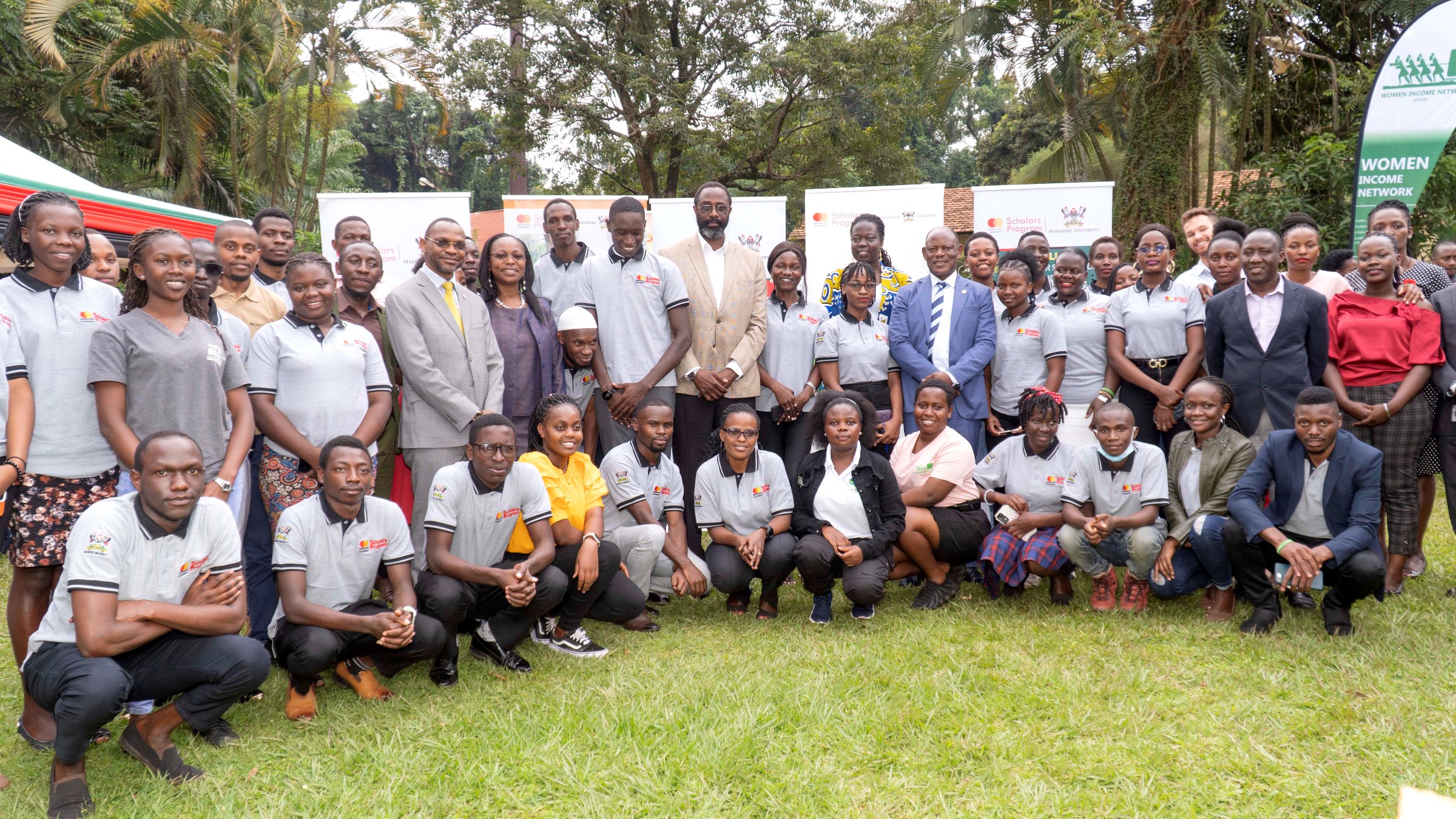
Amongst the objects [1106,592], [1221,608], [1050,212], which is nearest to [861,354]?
[1106,592]

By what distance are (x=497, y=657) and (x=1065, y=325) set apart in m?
3.70

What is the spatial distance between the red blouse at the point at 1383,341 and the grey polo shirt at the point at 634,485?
3627mm

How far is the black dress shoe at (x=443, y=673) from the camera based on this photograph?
4.25 m

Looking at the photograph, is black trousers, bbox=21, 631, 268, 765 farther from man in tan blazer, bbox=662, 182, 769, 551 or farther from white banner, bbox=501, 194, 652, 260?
white banner, bbox=501, 194, 652, 260

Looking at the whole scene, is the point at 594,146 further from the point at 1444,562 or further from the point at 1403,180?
the point at 1444,562

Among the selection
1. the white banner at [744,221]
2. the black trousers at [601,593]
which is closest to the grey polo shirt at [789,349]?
the black trousers at [601,593]

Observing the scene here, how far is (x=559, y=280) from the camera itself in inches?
238

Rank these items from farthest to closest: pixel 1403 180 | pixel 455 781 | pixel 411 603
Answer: pixel 1403 180 < pixel 411 603 < pixel 455 781

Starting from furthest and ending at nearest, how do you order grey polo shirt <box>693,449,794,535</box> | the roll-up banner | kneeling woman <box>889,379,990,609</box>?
the roll-up banner, kneeling woman <box>889,379,990,609</box>, grey polo shirt <box>693,449,794,535</box>

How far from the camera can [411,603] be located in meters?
4.00

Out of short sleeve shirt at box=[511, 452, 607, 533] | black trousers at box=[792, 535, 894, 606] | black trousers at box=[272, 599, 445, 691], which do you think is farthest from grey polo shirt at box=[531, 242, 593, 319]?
black trousers at box=[272, 599, 445, 691]

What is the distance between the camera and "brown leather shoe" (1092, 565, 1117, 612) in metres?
5.12

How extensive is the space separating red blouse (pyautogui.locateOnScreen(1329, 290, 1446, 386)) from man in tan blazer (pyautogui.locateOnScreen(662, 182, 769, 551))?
10.3ft

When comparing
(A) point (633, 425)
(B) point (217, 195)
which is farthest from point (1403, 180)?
(B) point (217, 195)
